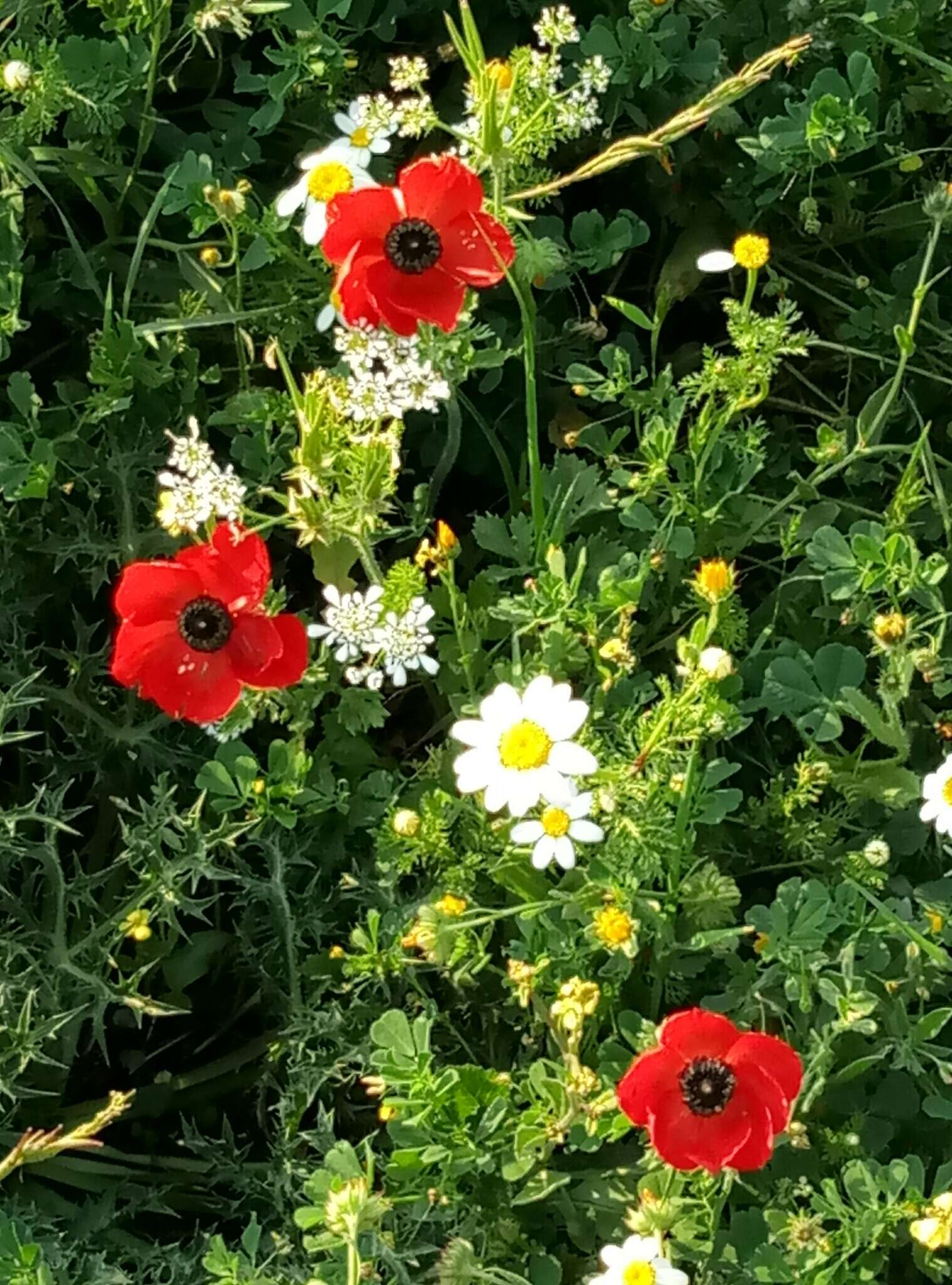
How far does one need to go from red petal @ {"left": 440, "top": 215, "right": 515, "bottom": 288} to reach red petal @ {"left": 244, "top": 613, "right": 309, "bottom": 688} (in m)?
0.26

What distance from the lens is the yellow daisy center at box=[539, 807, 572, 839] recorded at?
947 mm

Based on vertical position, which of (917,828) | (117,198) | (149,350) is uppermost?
(117,198)

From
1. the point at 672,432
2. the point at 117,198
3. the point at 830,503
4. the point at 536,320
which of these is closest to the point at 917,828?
the point at 830,503

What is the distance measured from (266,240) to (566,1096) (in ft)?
2.34

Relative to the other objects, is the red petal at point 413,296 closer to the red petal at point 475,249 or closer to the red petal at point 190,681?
the red petal at point 475,249

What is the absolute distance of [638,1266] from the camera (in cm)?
88

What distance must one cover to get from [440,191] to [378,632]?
30 centimetres

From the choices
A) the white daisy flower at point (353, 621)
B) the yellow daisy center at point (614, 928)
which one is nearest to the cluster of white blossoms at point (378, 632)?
the white daisy flower at point (353, 621)

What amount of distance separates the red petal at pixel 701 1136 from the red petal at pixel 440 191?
59cm

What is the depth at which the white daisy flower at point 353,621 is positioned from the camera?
98cm

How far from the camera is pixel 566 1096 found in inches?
37.5

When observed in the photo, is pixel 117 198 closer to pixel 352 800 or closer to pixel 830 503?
pixel 352 800

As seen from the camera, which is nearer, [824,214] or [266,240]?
[266,240]

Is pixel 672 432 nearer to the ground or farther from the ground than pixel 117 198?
nearer to the ground
